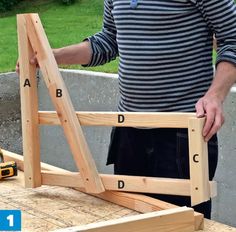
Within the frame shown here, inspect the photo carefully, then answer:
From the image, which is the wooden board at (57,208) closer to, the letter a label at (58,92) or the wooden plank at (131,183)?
the wooden plank at (131,183)

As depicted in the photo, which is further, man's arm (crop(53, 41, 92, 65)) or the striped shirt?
man's arm (crop(53, 41, 92, 65))

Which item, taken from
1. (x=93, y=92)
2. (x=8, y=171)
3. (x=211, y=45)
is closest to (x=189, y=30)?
(x=211, y=45)

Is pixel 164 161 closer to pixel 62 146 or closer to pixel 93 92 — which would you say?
pixel 93 92

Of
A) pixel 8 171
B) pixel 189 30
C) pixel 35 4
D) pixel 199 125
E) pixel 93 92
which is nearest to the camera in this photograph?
pixel 199 125

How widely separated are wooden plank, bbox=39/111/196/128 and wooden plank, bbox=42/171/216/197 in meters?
0.18

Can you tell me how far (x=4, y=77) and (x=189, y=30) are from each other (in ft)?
9.77

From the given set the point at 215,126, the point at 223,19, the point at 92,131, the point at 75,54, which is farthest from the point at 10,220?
the point at 92,131

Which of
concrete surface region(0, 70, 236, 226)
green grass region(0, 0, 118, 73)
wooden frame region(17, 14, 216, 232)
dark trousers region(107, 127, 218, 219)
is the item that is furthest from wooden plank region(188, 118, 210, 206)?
green grass region(0, 0, 118, 73)

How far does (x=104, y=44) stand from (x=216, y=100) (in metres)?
0.64

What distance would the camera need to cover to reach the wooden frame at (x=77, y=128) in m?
1.89

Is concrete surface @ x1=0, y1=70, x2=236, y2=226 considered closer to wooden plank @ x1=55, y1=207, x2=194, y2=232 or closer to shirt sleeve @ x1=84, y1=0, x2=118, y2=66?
shirt sleeve @ x1=84, y1=0, x2=118, y2=66

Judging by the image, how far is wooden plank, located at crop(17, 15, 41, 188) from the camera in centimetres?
222

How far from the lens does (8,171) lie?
2453mm

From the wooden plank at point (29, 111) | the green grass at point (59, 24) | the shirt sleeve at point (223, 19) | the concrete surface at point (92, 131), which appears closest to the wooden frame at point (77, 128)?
the wooden plank at point (29, 111)
